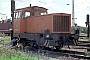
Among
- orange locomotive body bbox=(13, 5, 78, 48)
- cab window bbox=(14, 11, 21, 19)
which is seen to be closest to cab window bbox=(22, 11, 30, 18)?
orange locomotive body bbox=(13, 5, 78, 48)

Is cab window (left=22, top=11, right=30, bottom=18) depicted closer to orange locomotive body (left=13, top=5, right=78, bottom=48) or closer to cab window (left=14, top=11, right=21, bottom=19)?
orange locomotive body (left=13, top=5, right=78, bottom=48)

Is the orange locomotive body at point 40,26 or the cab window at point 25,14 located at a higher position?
the cab window at point 25,14

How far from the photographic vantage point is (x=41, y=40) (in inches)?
619

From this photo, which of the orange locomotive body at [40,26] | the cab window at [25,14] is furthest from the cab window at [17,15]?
the cab window at [25,14]

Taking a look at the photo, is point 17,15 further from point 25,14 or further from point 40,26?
point 40,26

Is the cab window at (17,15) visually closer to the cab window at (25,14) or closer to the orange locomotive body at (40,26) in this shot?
the orange locomotive body at (40,26)

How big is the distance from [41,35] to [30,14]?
9.54ft

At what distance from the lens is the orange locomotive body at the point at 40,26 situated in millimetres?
15305

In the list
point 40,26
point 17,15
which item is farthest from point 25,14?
point 40,26

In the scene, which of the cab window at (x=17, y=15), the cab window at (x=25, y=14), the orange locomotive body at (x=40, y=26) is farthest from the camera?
the cab window at (x=17, y=15)

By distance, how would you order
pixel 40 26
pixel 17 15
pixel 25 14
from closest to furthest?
pixel 40 26, pixel 25 14, pixel 17 15

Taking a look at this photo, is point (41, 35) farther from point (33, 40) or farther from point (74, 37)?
point (74, 37)

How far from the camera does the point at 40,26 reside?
16672mm

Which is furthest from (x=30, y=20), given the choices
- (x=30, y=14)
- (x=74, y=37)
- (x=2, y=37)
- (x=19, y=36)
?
(x=2, y=37)
